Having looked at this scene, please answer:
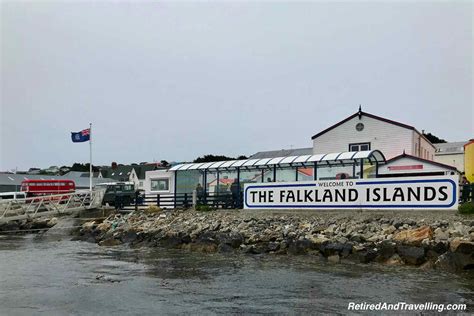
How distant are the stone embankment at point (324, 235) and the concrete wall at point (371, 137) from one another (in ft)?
37.6

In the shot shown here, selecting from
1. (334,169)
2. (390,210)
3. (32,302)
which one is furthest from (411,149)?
(32,302)

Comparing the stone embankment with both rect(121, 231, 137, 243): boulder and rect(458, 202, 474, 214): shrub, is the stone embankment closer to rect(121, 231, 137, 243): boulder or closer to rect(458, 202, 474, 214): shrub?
rect(121, 231, 137, 243): boulder

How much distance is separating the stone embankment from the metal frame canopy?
3765mm

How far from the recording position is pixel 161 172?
35.0 meters

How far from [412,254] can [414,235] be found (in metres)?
1.18

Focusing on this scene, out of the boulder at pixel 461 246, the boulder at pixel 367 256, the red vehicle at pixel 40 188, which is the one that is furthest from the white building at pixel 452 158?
the red vehicle at pixel 40 188

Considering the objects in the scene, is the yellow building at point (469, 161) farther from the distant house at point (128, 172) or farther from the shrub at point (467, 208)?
the distant house at point (128, 172)

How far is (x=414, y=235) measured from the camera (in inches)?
640

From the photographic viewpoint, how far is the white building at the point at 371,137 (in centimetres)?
3119

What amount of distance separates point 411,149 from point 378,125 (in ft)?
8.84

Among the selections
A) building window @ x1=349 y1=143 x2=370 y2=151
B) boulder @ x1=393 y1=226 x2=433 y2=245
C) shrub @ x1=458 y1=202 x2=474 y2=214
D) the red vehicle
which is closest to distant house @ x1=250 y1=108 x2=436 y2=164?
building window @ x1=349 y1=143 x2=370 y2=151

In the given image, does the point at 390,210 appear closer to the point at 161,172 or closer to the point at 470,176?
the point at 470,176

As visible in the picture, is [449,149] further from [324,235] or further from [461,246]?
[461,246]

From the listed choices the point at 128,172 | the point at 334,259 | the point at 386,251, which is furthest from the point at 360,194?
the point at 128,172
